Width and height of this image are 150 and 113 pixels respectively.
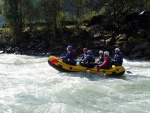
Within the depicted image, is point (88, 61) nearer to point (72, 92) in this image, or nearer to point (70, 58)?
point (70, 58)

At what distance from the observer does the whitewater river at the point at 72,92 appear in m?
9.67

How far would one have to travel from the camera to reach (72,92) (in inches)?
448

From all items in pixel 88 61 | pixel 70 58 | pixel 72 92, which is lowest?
pixel 72 92

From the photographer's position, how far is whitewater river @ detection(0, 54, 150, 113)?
31.7ft

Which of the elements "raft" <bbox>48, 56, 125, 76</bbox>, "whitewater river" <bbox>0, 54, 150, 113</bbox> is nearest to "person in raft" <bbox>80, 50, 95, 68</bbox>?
"raft" <bbox>48, 56, 125, 76</bbox>

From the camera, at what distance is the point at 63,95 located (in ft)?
36.2

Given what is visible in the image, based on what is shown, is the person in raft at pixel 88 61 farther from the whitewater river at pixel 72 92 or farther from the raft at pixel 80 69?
the whitewater river at pixel 72 92

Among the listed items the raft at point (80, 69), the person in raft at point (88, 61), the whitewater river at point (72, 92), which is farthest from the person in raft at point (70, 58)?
the whitewater river at point (72, 92)

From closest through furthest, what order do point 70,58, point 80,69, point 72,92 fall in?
point 72,92 → point 80,69 → point 70,58

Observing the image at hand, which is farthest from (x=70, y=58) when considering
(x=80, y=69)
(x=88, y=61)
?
(x=88, y=61)

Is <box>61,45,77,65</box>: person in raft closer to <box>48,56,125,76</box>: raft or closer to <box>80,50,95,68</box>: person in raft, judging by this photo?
<box>48,56,125,76</box>: raft

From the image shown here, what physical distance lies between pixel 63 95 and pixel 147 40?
14.3m

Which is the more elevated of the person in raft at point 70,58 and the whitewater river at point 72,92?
the person in raft at point 70,58

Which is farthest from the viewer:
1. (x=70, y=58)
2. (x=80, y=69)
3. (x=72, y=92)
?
(x=70, y=58)
